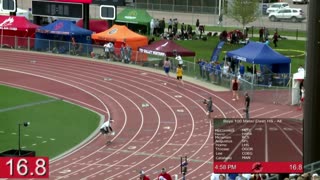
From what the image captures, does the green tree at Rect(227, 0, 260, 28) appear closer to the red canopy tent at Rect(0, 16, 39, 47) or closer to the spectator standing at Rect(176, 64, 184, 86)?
the red canopy tent at Rect(0, 16, 39, 47)

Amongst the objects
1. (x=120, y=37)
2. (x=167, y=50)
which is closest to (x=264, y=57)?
(x=167, y=50)

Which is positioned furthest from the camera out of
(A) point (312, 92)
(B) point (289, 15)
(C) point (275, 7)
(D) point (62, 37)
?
(C) point (275, 7)

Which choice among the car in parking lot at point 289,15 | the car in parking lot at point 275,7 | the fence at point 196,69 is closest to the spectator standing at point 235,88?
the fence at point 196,69

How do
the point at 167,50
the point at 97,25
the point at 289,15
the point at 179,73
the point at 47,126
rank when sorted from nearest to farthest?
the point at 47,126 < the point at 179,73 < the point at 167,50 < the point at 97,25 < the point at 289,15

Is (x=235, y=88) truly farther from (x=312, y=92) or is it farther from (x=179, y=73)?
(x=312, y=92)

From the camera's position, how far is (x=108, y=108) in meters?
38.9

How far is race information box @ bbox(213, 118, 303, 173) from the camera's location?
1867cm

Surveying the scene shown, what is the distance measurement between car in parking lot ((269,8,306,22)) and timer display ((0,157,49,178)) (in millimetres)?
58318

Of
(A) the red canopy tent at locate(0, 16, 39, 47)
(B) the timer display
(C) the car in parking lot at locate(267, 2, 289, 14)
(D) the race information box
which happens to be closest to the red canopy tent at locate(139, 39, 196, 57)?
(A) the red canopy tent at locate(0, 16, 39, 47)

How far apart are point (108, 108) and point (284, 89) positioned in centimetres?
828

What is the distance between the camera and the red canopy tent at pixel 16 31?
55.6 meters

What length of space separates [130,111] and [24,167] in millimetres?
20572

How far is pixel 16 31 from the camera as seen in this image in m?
56.2

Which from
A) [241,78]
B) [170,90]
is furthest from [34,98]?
[241,78]
